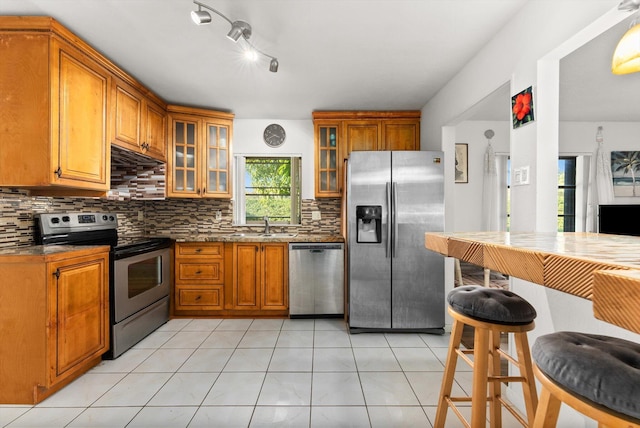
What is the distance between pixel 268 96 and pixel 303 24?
124 cm

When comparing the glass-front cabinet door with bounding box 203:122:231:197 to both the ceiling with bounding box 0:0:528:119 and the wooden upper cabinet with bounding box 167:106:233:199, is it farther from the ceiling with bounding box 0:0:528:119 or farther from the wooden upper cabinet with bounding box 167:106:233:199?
the ceiling with bounding box 0:0:528:119

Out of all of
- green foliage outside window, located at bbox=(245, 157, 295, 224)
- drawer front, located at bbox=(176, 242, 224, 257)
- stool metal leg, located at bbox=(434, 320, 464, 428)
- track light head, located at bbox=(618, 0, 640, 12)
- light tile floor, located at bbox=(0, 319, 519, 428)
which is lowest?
light tile floor, located at bbox=(0, 319, 519, 428)

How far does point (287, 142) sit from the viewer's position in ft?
12.6

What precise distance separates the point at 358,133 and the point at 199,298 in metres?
2.64

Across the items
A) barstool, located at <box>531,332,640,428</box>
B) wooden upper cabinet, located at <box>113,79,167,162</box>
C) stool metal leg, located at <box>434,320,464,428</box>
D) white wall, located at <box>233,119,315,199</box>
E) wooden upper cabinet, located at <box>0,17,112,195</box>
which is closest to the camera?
barstool, located at <box>531,332,640,428</box>

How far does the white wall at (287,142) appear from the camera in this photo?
151 inches

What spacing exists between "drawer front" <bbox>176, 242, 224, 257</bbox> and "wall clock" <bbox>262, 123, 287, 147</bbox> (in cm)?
144

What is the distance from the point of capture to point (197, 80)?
2766 mm

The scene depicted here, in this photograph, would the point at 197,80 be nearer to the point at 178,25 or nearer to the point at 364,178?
the point at 178,25

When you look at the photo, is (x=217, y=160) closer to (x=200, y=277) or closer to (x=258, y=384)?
(x=200, y=277)

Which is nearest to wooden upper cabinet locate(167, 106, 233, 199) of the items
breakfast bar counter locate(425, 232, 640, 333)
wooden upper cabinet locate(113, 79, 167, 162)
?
wooden upper cabinet locate(113, 79, 167, 162)

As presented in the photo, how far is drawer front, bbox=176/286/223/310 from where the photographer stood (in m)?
3.29

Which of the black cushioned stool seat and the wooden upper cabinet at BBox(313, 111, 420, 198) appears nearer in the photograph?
the black cushioned stool seat

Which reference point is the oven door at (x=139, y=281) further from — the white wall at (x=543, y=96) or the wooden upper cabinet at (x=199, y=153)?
the white wall at (x=543, y=96)
